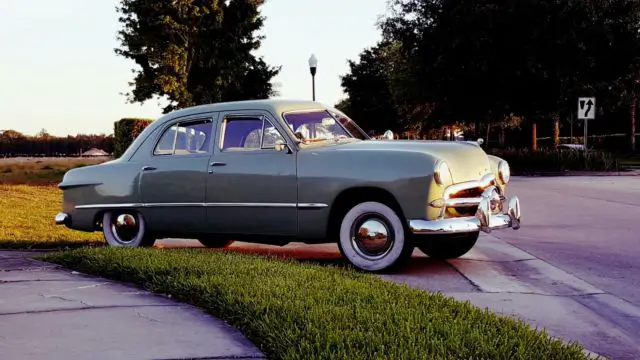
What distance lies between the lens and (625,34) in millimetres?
36469

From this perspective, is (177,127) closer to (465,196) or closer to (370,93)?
(465,196)

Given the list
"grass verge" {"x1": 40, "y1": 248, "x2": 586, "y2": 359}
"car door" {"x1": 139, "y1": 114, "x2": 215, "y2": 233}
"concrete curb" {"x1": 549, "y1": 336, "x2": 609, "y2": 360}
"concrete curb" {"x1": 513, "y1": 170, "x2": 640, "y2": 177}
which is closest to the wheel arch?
"grass verge" {"x1": 40, "y1": 248, "x2": 586, "y2": 359}

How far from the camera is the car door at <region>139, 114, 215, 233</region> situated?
8250 mm

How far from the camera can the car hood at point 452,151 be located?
7.21 m

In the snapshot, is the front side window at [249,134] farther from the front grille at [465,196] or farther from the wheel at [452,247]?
the wheel at [452,247]

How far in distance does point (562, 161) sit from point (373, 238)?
28.4 m

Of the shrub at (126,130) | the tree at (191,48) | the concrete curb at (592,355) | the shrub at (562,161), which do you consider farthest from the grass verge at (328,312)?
the tree at (191,48)

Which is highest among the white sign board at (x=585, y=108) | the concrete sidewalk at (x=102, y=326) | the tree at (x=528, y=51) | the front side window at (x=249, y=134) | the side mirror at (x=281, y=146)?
the tree at (x=528, y=51)

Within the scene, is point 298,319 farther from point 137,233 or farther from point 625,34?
point 625,34

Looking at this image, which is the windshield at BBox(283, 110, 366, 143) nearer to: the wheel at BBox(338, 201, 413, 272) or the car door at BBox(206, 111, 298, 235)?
the car door at BBox(206, 111, 298, 235)

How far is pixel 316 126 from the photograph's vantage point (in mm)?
8055

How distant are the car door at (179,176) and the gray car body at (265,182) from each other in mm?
14

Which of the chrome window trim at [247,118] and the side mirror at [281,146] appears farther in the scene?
the chrome window trim at [247,118]

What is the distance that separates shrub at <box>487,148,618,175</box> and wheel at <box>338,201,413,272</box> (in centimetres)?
2800
